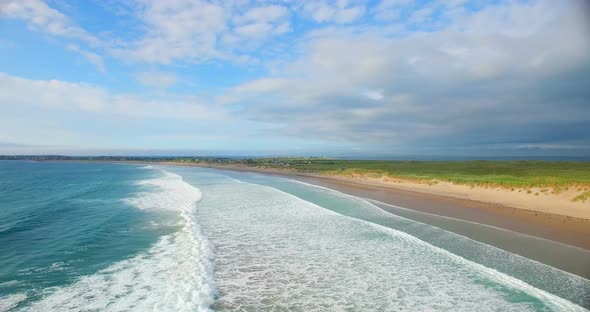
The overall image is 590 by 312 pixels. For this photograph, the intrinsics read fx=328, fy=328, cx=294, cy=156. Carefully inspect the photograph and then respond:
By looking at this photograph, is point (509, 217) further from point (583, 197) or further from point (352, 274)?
point (352, 274)

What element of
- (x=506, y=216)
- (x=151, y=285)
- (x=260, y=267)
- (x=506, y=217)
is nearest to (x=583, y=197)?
(x=506, y=216)

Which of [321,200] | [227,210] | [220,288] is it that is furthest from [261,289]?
[321,200]

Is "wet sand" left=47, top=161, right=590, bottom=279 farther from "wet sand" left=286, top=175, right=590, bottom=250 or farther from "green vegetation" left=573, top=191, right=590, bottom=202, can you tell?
"green vegetation" left=573, top=191, right=590, bottom=202

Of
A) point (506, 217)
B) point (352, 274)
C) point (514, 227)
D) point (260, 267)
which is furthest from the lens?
point (506, 217)

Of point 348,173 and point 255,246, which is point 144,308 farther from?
point 348,173

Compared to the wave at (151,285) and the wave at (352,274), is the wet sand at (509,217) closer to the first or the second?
the wave at (352,274)
